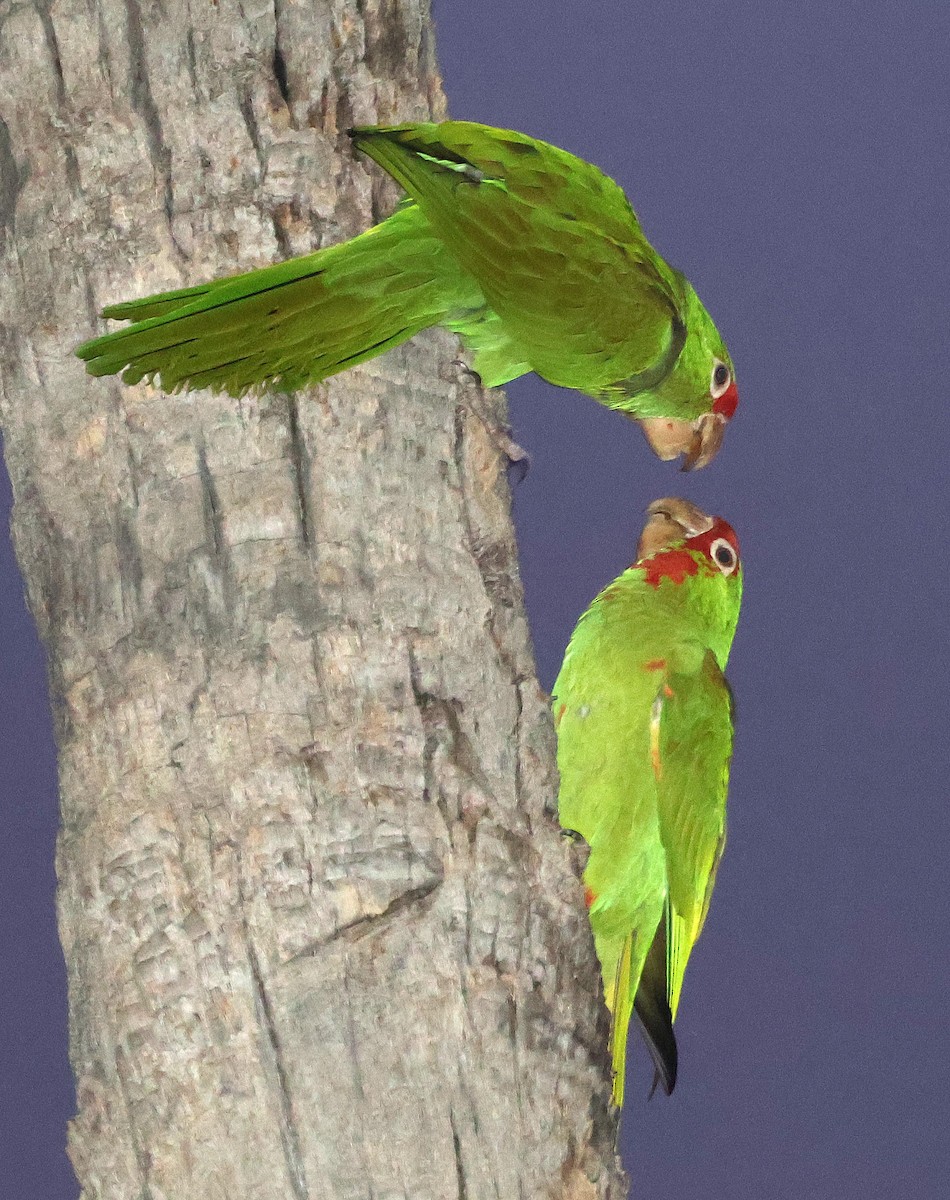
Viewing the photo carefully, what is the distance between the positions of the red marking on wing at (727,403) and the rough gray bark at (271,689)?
82 centimetres

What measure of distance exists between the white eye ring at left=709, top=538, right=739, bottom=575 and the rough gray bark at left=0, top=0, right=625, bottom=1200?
101 centimetres

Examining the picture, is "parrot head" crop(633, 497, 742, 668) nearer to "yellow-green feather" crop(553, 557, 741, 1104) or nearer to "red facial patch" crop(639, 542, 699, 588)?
"red facial patch" crop(639, 542, 699, 588)

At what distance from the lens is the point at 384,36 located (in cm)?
199

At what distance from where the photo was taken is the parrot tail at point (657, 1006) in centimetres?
247

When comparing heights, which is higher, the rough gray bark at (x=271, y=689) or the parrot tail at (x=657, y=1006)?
the rough gray bark at (x=271, y=689)

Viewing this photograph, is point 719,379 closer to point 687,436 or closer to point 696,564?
point 687,436

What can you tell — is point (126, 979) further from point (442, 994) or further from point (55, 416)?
point (55, 416)

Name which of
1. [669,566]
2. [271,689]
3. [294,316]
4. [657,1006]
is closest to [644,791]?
[657,1006]

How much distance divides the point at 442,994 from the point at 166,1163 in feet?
1.23

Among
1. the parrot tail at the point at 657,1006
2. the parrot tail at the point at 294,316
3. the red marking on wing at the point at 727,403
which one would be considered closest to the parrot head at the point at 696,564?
the red marking on wing at the point at 727,403

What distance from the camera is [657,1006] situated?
250 cm

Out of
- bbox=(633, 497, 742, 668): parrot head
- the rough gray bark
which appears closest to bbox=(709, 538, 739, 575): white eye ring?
bbox=(633, 497, 742, 668): parrot head

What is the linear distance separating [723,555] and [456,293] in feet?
3.84

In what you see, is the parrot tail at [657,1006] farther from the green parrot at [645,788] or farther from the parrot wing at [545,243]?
the parrot wing at [545,243]
